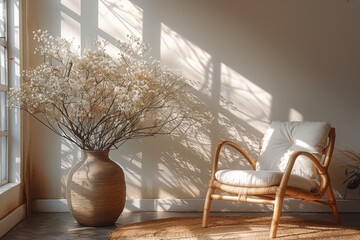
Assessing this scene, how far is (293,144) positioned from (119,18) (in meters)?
1.77

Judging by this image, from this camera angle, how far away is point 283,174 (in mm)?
3289

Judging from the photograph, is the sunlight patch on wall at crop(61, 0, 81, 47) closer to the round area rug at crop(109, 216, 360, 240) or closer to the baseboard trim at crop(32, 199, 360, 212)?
the baseboard trim at crop(32, 199, 360, 212)

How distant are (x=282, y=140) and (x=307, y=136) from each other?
221 millimetres

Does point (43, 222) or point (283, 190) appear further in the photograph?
point (43, 222)

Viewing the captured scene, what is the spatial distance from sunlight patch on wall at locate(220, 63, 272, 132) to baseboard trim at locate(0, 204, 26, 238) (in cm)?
186

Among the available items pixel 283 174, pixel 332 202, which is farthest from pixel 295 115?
pixel 283 174

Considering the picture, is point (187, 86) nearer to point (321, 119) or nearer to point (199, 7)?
point (199, 7)

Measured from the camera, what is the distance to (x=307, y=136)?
12.5 ft

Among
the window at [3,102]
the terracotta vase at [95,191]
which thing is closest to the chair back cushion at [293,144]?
the terracotta vase at [95,191]

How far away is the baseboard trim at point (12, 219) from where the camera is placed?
3.51m

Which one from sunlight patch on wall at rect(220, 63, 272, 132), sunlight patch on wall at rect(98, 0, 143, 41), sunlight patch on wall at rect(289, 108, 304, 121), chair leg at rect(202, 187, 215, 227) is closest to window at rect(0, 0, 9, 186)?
sunlight patch on wall at rect(98, 0, 143, 41)

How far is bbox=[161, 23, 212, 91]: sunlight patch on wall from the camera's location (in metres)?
4.42

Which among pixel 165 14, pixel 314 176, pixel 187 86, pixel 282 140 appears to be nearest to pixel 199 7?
pixel 165 14

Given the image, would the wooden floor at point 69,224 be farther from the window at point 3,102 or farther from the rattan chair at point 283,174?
the rattan chair at point 283,174
